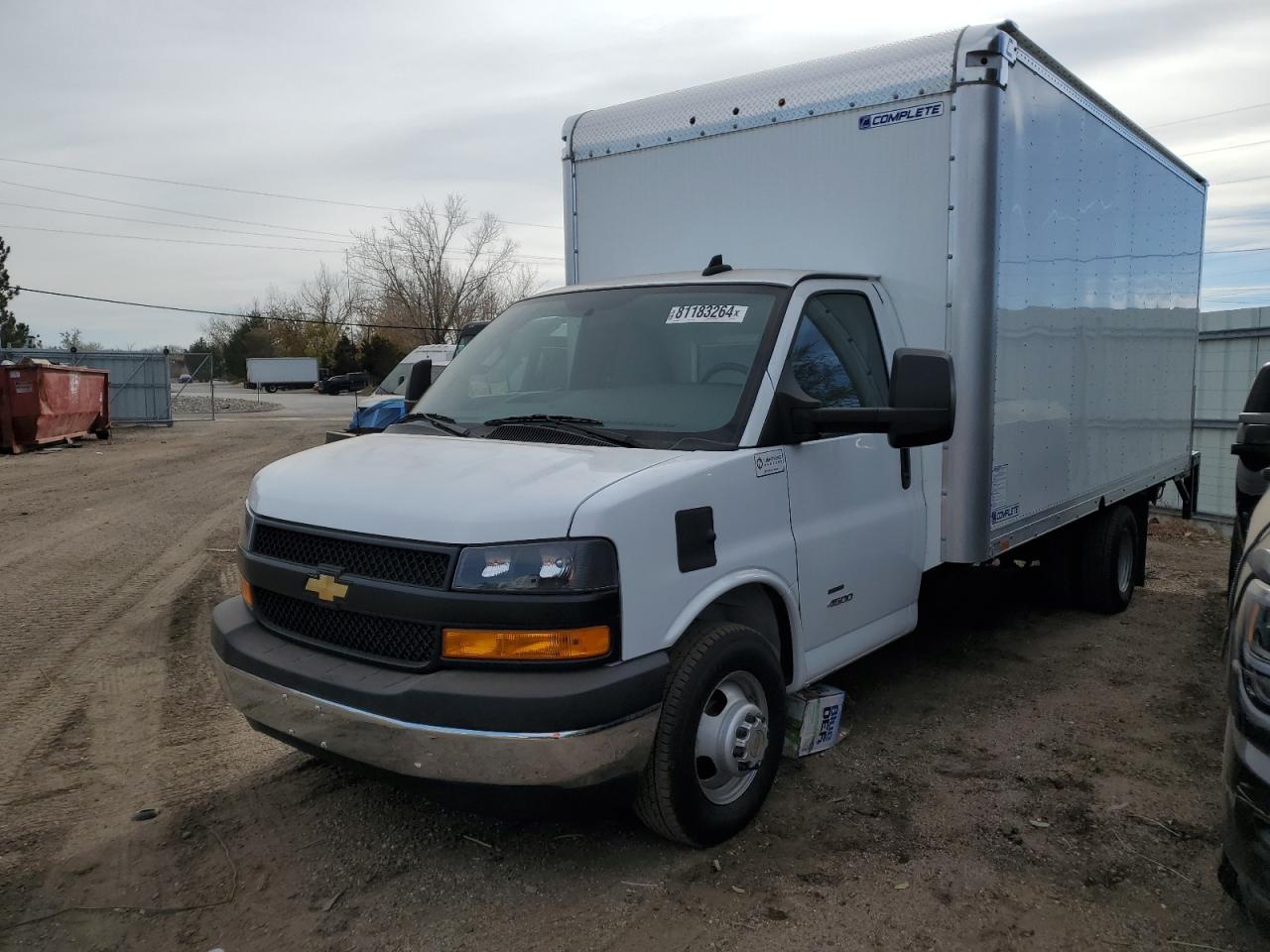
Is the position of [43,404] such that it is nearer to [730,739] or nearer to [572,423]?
[572,423]

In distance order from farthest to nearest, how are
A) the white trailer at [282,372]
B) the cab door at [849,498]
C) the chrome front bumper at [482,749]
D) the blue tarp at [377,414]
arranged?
the white trailer at [282,372], the blue tarp at [377,414], the cab door at [849,498], the chrome front bumper at [482,749]

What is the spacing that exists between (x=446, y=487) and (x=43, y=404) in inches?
753

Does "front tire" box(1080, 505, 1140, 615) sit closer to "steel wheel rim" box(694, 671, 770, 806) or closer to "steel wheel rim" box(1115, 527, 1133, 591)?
"steel wheel rim" box(1115, 527, 1133, 591)

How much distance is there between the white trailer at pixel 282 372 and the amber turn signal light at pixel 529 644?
2798 inches

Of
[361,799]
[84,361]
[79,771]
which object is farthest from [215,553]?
[84,361]

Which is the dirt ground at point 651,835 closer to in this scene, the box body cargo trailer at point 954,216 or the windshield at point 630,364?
the box body cargo trailer at point 954,216

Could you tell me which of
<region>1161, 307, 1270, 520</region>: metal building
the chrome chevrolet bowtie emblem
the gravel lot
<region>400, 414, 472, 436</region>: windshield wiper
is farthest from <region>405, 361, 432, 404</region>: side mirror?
the gravel lot

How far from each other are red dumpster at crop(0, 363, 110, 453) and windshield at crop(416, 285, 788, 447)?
17.4m

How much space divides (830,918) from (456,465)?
6.26 feet

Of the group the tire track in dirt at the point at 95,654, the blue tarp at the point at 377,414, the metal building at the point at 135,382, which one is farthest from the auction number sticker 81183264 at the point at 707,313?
the metal building at the point at 135,382

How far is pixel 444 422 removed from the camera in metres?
4.23

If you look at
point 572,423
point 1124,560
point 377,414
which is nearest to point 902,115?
point 572,423

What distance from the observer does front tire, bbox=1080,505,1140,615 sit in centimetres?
682

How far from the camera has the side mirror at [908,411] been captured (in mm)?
3600
